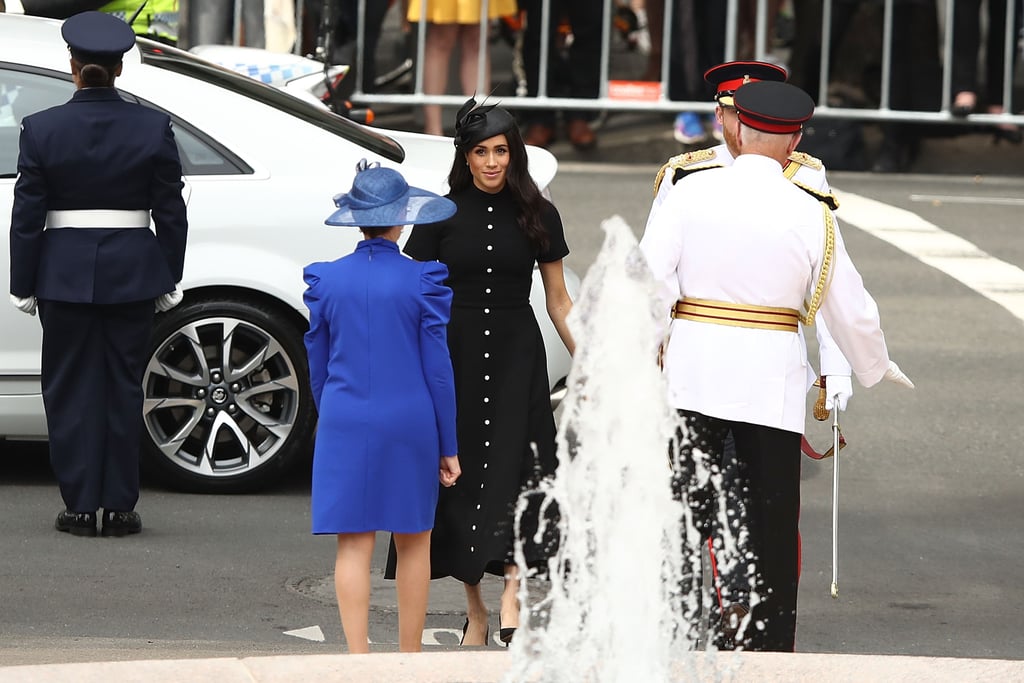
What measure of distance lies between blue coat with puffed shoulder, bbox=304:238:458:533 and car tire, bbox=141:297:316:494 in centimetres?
222

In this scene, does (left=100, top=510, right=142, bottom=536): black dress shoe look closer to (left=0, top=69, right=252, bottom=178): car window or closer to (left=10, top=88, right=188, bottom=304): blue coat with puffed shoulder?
(left=10, top=88, right=188, bottom=304): blue coat with puffed shoulder

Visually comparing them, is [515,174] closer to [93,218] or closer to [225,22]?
[93,218]

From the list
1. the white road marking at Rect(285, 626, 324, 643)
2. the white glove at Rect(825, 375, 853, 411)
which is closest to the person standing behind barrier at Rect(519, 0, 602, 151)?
the white glove at Rect(825, 375, 853, 411)

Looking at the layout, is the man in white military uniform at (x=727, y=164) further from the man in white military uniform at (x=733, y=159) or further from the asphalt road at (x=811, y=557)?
the asphalt road at (x=811, y=557)

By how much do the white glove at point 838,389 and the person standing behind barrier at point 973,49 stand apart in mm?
9960

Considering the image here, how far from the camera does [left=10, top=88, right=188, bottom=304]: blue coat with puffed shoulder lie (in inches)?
291

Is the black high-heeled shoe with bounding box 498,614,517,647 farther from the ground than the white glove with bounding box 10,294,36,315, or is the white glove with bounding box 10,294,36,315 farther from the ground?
the white glove with bounding box 10,294,36,315

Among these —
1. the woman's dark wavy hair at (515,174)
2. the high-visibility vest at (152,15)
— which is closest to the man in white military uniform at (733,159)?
the woman's dark wavy hair at (515,174)

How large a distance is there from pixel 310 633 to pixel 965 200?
9511 millimetres

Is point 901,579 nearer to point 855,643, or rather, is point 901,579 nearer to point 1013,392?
point 855,643

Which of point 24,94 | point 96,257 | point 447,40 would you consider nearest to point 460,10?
point 447,40

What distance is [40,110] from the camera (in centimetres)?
800

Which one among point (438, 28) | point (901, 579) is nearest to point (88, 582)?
point (901, 579)

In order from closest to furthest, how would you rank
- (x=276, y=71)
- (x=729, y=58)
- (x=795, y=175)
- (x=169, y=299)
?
1. (x=795, y=175)
2. (x=169, y=299)
3. (x=276, y=71)
4. (x=729, y=58)
